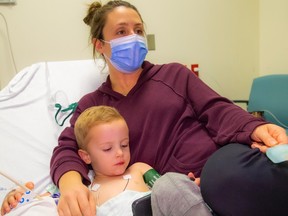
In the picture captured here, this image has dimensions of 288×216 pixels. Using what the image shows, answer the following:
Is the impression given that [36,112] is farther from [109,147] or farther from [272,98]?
[272,98]

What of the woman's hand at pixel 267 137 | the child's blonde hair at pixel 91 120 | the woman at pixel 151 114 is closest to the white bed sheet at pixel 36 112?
the woman at pixel 151 114

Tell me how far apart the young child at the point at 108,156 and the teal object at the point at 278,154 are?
432mm

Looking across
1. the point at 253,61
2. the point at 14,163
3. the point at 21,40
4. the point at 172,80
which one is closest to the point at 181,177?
the point at 172,80

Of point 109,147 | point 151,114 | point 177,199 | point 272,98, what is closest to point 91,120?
point 109,147

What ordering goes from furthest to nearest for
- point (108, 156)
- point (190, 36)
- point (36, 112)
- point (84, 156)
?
1. point (190, 36)
2. point (36, 112)
3. point (84, 156)
4. point (108, 156)

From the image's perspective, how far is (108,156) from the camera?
1.03 m

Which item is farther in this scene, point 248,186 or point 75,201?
point 75,201

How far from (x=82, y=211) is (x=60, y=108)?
80cm

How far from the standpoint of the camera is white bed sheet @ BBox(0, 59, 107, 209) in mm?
1241

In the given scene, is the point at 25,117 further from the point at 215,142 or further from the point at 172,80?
the point at 215,142

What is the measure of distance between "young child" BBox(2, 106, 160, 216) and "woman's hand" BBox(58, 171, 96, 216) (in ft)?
0.30

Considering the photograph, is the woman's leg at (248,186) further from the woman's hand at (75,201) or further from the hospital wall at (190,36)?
the hospital wall at (190,36)

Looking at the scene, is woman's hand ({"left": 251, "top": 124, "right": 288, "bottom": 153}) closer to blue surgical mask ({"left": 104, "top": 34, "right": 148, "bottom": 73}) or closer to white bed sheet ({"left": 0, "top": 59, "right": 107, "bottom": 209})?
blue surgical mask ({"left": 104, "top": 34, "right": 148, "bottom": 73})

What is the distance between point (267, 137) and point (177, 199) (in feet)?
1.19
